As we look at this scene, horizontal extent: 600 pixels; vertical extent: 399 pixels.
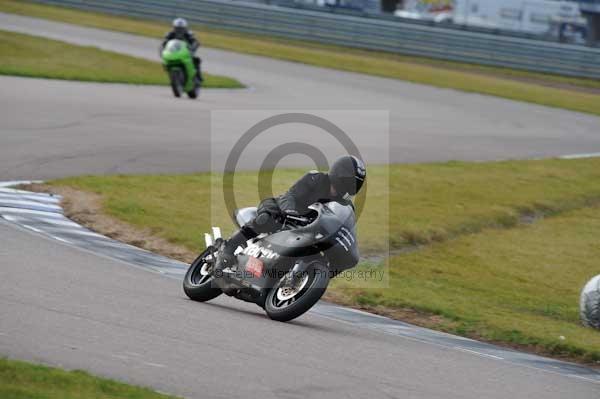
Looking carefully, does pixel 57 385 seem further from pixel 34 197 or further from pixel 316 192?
pixel 34 197

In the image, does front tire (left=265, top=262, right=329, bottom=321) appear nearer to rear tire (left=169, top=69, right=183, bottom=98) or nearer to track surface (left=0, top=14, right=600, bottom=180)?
track surface (left=0, top=14, right=600, bottom=180)

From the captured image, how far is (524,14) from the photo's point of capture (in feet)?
166

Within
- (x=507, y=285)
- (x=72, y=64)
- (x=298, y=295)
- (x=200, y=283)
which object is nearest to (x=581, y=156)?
(x=507, y=285)

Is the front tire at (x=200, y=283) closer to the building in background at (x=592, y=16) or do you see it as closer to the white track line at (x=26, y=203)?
the white track line at (x=26, y=203)

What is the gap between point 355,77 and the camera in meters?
35.6

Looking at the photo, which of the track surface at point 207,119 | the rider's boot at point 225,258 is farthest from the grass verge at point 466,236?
the rider's boot at point 225,258

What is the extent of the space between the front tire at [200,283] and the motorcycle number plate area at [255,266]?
49cm

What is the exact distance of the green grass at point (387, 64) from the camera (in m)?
36.3

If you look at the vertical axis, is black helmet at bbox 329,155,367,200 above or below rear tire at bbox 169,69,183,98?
above

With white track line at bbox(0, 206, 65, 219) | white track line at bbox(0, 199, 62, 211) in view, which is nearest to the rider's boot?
white track line at bbox(0, 206, 65, 219)

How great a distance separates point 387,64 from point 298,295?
32697mm

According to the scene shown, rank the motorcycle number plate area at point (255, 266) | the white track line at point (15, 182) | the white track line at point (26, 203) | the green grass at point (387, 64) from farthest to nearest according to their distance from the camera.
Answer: the green grass at point (387, 64) < the white track line at point (15, 182) < the white track line at point (26, 203) < the motorcycle number plate area at point (255, 266)

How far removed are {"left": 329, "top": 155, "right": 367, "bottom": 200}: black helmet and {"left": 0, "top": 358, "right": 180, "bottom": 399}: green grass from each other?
306cm

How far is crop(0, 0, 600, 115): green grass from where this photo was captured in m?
36.3
